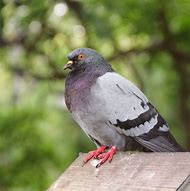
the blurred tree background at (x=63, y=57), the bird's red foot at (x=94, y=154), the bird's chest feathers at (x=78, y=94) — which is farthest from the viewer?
the blurred tree background at (x=63, y=57)

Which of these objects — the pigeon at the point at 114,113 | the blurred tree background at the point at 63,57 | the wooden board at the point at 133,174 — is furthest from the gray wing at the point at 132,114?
the blurred tree background at the point at 63,57

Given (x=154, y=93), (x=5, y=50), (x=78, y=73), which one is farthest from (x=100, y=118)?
(x=154, y=93)

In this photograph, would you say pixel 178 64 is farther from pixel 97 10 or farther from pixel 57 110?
pixel 57 110

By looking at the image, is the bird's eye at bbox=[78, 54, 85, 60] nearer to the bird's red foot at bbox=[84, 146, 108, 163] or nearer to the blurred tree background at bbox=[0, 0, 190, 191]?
the bird's red foot at bbox=[84, 146, 108, 163]

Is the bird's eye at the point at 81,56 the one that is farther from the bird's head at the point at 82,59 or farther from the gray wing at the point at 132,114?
the gray wing at the point at 132,114

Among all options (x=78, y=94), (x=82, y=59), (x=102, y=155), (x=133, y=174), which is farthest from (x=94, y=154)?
(x=82, y=59)

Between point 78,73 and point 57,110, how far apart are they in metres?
4.41

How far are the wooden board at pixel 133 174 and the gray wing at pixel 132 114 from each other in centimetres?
50

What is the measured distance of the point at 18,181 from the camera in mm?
7316

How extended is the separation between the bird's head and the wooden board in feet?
3.34

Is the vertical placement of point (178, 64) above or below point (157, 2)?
below

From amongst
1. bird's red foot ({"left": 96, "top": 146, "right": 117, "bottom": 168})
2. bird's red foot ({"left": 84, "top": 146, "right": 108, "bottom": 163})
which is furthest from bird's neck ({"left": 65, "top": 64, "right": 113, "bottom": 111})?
bird's red foot ({"left": 96, "top": 146, "right": 117, "bottom": 168})

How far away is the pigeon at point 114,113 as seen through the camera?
4.67 meters

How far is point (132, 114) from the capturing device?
187 inches
